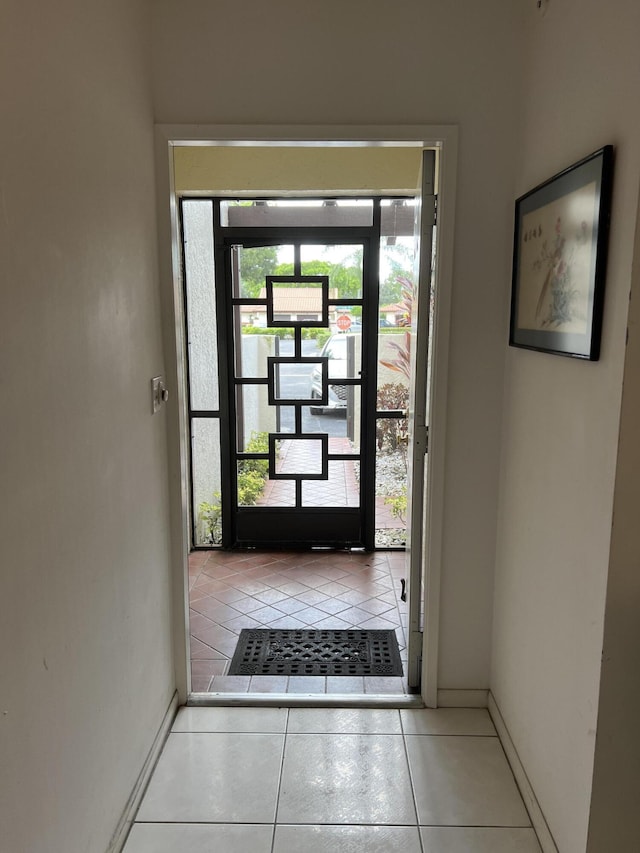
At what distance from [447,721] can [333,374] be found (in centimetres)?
211

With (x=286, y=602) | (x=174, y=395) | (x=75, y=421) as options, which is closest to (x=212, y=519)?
(x=286, y=602)

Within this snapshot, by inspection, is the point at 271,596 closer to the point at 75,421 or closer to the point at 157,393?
the point at 157,393

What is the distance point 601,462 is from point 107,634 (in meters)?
1.31

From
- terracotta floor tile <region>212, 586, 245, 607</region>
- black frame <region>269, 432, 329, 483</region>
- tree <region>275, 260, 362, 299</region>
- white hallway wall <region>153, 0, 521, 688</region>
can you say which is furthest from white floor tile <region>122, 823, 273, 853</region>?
tree <region>275, 260, 362, 299</region>

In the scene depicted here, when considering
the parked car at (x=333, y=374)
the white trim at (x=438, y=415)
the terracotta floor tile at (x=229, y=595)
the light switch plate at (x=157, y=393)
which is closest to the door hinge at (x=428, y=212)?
the white trim at (x=438, y=415)

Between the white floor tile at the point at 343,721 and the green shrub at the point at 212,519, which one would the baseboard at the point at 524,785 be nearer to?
the white floor tile at the point at 343,721

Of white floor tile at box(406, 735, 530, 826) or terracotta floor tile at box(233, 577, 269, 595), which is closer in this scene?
white floor tile at box(406, 735, 530, 826)

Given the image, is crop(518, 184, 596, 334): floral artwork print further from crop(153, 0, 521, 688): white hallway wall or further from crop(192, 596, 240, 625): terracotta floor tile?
crop(192, 596, 240, 625): terracotta floor tile

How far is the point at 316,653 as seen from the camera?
2.74 meters

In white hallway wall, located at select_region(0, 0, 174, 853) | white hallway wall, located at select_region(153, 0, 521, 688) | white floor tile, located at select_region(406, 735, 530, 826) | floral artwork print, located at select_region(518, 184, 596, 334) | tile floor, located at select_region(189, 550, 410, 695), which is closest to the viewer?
white hallway wall, located at select_region(0, 0, 174, 853)

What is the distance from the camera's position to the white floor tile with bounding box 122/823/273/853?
1707 millimetres

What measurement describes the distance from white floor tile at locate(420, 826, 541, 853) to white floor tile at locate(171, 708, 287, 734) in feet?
2.20

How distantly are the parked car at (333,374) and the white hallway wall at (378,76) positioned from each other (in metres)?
1.62

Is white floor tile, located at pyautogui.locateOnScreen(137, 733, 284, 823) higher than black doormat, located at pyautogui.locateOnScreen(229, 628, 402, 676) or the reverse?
the reverse
